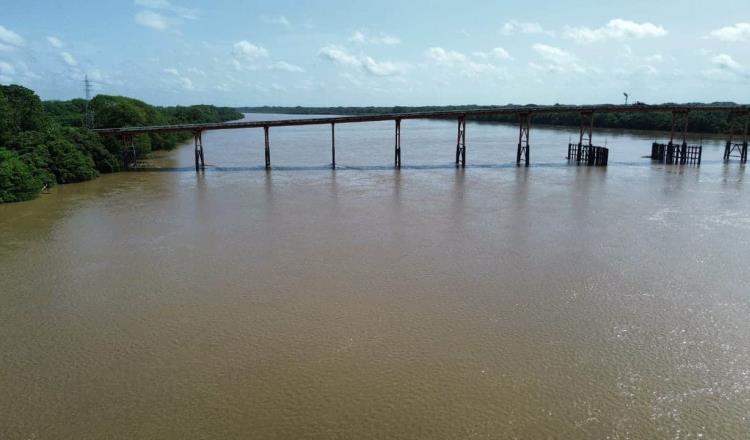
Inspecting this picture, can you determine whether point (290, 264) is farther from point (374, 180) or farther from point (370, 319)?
point (374, 180)

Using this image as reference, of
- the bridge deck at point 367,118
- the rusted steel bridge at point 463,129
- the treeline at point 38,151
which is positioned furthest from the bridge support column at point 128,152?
the bridge deck at point 367,118

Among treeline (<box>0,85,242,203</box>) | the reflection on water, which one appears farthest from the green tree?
the reflection on water

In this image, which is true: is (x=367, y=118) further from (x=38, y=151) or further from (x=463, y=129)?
(x=38, y=151)

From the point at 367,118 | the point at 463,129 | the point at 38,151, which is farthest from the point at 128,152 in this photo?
the point at 463,129

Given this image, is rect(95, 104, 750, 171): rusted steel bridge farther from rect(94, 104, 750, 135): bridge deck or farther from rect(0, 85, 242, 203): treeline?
rect(0, 85, 242, 203): treeline

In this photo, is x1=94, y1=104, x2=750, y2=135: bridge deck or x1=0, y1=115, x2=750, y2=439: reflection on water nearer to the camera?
x1=0, y1=115, x2=750, y2=439: reflection on water
